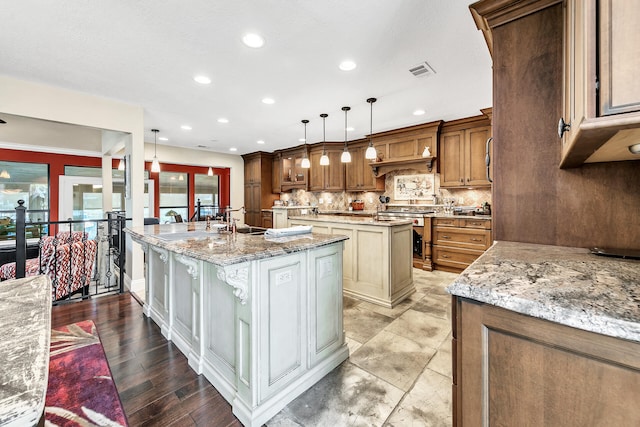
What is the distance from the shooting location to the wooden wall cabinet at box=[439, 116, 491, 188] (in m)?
4.38

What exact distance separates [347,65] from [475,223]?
10.0 ft

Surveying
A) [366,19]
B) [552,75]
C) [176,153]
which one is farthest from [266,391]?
[176,153]

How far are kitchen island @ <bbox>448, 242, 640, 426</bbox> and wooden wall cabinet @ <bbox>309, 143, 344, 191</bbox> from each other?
5.58m

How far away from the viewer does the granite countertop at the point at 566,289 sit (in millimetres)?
618

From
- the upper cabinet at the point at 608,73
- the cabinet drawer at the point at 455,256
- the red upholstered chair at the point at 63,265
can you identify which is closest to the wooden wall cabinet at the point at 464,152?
the cabinet drawer at the point at 455,256

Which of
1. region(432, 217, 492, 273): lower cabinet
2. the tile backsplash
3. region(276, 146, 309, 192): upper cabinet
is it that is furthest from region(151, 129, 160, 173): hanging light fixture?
region(432, 217, 492, 273): lower cabinet

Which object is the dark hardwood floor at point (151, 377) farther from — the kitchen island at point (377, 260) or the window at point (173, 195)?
the window at point (173, 195)

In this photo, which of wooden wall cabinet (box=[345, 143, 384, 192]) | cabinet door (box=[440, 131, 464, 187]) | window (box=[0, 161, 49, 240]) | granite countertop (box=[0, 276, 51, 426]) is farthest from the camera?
wooden wall cabinet (box=[345, 143, 384, 192])

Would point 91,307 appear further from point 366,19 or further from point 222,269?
point 366,19

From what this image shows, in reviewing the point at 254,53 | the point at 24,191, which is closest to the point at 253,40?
the point at 254,53

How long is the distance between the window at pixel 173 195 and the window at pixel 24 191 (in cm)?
241

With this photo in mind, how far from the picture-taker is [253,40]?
2.26 m

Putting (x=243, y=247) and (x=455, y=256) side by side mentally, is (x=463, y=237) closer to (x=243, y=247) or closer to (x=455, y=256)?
(x=455, y=256)

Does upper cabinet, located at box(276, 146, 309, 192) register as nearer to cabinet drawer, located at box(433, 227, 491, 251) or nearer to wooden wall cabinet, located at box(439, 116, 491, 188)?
wooden wall cabinet, located at box(439, 116, 491, 188)
